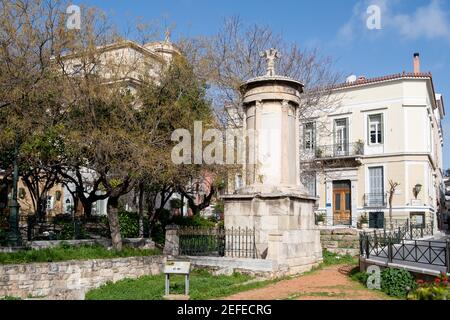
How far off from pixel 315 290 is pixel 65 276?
748 cm

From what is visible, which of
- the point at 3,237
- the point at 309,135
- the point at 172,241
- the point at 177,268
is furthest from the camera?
the point at 309,135

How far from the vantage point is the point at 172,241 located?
63.2 feet

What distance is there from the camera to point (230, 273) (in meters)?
16.2

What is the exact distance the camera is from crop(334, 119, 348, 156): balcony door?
1533 inches

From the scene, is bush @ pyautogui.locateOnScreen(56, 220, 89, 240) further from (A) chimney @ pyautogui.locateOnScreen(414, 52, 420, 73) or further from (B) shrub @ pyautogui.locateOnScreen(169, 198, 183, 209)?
(A) chimney @ pyautogui.locateOnScreen(414, 52, 420, 73)

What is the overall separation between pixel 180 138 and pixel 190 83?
2.43 metres

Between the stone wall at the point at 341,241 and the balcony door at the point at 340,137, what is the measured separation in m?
14.1

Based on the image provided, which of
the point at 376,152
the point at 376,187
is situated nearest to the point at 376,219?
the point at 376,187

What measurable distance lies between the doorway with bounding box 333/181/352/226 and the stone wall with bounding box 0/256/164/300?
23.0 m

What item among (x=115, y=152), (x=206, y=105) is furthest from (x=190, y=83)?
(x=115, y=152)

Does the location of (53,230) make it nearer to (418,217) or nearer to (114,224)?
(114,224)

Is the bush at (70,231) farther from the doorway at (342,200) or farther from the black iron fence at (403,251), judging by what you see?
the doorway at (342,200)

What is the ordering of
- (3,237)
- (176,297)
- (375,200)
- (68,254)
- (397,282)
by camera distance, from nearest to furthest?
(176,297) → (397,282) → (68,254) → (3,237) → (375,200)
